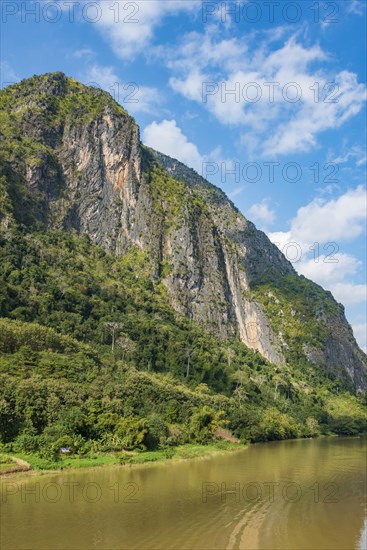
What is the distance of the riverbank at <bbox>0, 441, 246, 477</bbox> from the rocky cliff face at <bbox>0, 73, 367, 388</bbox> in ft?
279

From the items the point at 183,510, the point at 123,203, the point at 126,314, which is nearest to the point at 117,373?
Result: the point at 126,314

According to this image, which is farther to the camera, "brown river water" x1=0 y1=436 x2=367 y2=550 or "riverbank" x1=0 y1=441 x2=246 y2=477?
"riverbank" x1=0 y1=441 x2=246 y2=477

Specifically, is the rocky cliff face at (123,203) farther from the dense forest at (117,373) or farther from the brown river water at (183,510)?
the brown river water at (183,510)

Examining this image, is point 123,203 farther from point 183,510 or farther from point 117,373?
point 183,510

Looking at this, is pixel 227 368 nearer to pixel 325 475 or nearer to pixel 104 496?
pixel 325 475

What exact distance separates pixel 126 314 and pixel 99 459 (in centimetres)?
6752

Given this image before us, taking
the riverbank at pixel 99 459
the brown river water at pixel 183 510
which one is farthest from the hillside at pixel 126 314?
the brown river water at pixel 183 510

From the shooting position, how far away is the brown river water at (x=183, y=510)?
64.8ft

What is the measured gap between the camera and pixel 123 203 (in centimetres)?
15238

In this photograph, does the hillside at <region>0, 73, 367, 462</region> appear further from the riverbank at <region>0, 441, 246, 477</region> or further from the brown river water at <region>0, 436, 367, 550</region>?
the brown river water at <region>0, 436, 367, 550</region>

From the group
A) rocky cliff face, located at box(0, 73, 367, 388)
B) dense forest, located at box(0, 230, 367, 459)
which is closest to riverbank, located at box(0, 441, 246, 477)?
dense forest, located at box(0, 230, 367, 459)

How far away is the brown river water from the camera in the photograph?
19.8 m

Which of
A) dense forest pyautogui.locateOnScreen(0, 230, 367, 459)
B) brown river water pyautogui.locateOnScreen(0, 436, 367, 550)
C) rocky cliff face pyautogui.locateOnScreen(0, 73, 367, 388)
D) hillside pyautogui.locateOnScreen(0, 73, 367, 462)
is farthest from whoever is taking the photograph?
rocky cliff face pyautogui.locateOnScreen(0, 73, 367, 388)

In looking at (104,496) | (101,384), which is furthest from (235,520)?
(101,384)
